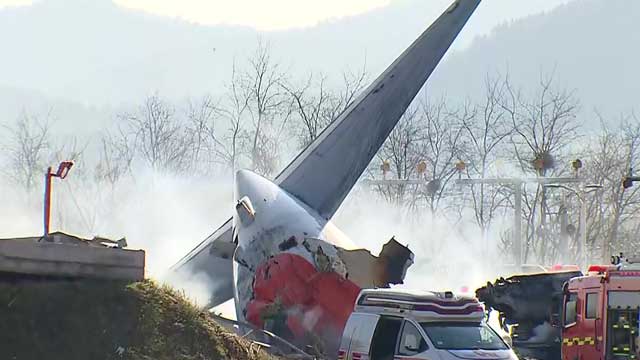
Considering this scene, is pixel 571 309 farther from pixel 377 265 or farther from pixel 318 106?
pixel 318 106

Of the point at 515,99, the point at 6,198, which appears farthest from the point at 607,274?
the point at 515,99

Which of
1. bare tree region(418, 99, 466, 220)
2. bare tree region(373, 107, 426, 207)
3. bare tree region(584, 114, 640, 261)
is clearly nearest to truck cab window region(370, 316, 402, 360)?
bare tree region(418, 99, 466, 220)

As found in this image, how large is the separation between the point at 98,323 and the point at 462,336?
8052mm

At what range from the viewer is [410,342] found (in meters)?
19.3

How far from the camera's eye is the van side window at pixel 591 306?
2509cm

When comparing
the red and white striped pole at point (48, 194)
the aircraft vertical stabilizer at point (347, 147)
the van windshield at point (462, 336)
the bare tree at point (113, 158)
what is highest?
the bare tree at point (113, 158)

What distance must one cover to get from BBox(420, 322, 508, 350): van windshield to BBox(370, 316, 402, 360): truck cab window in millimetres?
704

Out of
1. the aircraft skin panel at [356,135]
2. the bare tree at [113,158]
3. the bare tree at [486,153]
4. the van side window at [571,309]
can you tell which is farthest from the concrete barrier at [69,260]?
the bare tree at [486,153]

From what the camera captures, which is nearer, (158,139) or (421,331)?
(421,331)

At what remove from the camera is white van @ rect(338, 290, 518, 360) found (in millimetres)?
19094

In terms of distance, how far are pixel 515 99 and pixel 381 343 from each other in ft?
203

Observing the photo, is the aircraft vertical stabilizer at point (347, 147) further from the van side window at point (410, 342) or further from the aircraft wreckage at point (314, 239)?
the van side window at point (410, 342)

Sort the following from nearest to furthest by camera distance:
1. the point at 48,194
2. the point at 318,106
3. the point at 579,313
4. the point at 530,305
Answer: the point at 48,194, the point at 579,313, the point at 530,305, the point at 318,106

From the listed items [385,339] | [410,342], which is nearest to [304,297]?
[385,339]
